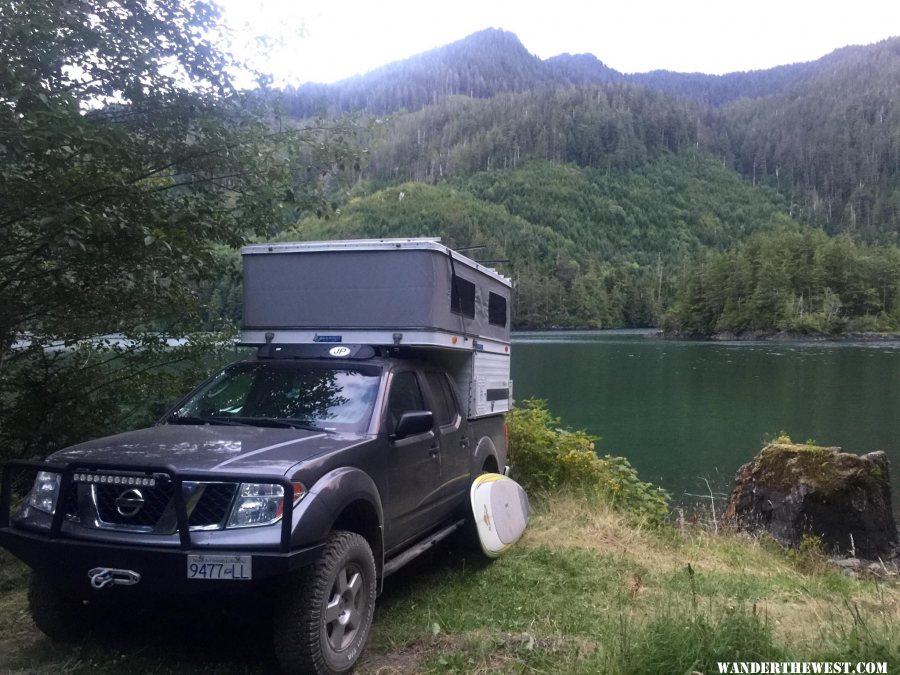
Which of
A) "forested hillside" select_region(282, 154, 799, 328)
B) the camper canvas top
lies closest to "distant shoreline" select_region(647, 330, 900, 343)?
"forested hillside" select_region(282, 154, 799, 328)

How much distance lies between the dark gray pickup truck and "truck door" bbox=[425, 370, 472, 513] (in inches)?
27.2

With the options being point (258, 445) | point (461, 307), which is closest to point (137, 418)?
point (461, 307)

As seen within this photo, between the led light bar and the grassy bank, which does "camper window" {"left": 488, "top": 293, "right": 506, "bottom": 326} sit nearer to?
the grassy bank

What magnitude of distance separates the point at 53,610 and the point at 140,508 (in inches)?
43.3

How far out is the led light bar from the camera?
151 inches

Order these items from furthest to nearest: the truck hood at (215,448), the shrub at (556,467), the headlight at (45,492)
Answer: the shrub at (556,467) → the headlight at (45,492) → the truck hood at (215,448)

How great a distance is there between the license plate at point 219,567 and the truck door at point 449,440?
8.25 feet

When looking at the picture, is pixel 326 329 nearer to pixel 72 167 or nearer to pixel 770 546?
pixel 72 167

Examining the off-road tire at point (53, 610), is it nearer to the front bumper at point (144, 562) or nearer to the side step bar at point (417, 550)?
the front bumper at point (144, 562)

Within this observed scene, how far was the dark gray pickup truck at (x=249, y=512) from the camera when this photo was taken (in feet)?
12.3

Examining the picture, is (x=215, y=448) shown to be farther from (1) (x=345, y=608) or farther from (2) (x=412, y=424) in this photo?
(2) (x=412, y=424)

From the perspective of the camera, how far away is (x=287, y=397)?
5352mm

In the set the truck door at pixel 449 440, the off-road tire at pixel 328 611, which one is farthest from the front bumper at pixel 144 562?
the truck door at pixel 449 440

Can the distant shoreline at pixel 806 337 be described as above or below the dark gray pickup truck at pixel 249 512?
below
